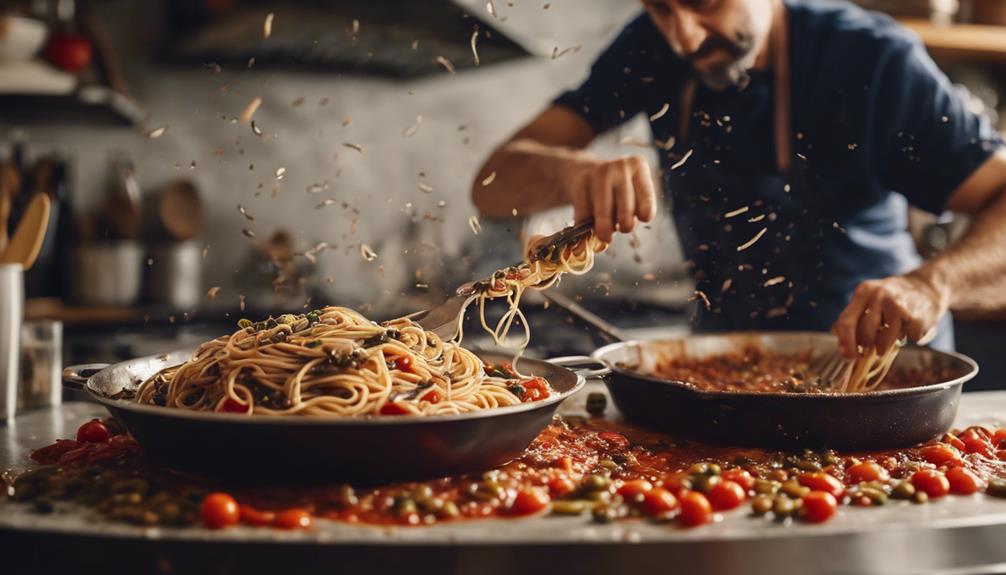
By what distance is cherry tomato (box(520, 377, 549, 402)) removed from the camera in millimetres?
1856

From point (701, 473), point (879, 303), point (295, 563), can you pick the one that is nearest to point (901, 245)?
point (879, 303)

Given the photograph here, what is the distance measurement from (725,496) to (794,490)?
13 cm

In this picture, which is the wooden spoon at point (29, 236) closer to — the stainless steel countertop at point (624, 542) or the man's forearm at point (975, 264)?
the stainless steel countertop at point (624, 542)

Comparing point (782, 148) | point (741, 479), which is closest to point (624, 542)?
point (741, 479)

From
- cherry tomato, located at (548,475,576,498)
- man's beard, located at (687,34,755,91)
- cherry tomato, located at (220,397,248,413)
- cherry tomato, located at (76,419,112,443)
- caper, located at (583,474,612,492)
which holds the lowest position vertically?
cherry tomato, located at (76,419,112,443)


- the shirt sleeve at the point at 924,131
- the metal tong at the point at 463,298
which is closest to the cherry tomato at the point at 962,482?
the metal tong at the point at 463,298

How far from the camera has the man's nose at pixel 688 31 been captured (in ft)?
9.16

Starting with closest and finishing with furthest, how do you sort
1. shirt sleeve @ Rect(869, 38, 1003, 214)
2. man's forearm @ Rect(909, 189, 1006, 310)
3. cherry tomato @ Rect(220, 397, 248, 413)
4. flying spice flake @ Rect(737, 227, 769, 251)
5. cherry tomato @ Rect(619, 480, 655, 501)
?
cherry tomato @ Rect(619, 480, 655, 501), cherry tomato @ Rect(220, 397, 248, 413), man's forearm @ Rect(909, 189, 1006, 310), shirt sleeve @ Rect(869, 38, 1003, 214), flying spice flake @ Rect(737, 227, 769, 251)

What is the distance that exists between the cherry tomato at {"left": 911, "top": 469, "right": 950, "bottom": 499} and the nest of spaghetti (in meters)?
0.70

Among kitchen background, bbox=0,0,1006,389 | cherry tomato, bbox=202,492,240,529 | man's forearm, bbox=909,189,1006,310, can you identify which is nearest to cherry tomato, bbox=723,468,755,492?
cherry tomato, bbox=202,492,240,529

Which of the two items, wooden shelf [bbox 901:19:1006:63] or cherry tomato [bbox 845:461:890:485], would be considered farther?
wooden shelf [bbox 901:19:1006:63]

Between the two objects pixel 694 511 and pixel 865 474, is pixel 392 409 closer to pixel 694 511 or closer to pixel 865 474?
pixel 694 511

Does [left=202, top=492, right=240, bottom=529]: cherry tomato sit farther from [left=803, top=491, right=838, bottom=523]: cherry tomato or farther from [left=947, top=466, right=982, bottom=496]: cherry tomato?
[left=947, top=466, right=982, bottom=496]: cherry tomato

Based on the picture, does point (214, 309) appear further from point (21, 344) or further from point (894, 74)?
point (894, 74)
